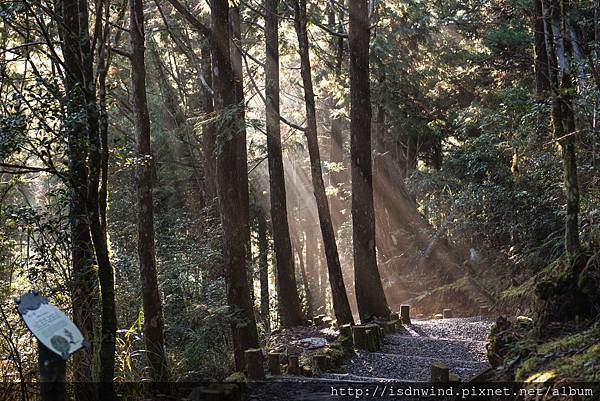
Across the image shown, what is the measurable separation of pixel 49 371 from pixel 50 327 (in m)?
0.28

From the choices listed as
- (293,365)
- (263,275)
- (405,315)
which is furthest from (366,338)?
(263,275)

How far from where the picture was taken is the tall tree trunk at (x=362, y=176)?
1397 cm

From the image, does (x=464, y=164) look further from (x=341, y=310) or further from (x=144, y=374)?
(x=144, y=374)

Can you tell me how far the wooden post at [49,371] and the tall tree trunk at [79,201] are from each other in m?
2.52

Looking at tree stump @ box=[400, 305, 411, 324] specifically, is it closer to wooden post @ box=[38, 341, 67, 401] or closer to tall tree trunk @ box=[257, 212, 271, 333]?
tall tree trunk @ box=[257, 212, 271, 333]

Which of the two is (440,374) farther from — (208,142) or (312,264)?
(312,264)

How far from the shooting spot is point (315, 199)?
17.4m

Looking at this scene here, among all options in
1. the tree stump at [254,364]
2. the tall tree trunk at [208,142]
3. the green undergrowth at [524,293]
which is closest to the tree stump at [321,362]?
the tree stump at [254,364]

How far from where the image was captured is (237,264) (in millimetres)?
9586

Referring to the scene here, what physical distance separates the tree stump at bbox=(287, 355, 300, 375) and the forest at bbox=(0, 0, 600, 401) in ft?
0.21

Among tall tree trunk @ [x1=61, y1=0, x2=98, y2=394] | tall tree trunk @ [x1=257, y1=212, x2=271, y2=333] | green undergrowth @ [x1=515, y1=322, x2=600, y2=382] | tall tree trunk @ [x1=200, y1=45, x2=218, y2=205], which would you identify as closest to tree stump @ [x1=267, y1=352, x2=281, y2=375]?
tall tree trunk @ [x1=61, y1=0, x2=98, y2=394]

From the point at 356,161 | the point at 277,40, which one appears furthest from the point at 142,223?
the point at 277,40

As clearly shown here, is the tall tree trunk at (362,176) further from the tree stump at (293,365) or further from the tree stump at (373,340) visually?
the tree stump at (293,365)

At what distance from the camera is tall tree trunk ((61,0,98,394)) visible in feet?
20.9
